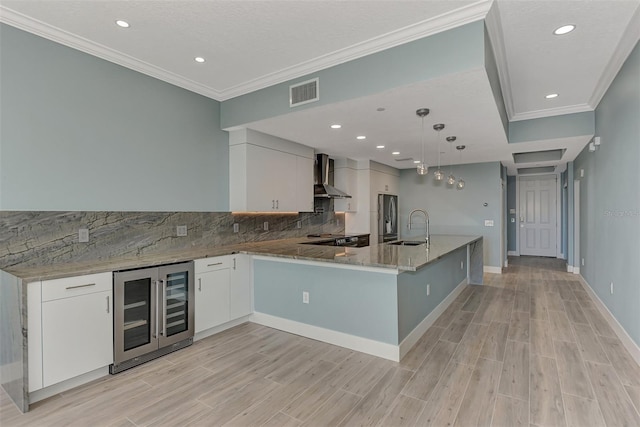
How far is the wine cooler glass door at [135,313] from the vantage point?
265 cm

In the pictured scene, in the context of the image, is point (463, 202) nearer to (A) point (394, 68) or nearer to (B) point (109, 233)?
(A) point (394, 68)

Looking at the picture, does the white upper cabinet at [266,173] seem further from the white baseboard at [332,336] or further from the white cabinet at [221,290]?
the white baseboard at [332,336]

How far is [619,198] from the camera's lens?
10.5 ft

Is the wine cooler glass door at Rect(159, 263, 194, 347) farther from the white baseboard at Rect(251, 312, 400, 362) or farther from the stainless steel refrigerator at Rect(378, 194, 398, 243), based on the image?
the stainless steel refrigerator at Rect(378, 194, 398, 243)

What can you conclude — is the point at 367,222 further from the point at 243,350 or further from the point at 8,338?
the point at 8,338

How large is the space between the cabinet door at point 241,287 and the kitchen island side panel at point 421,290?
1827 millimetres

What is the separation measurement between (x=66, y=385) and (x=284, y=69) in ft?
10.8

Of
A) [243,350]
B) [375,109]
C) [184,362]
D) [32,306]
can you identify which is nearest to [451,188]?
[375,109]

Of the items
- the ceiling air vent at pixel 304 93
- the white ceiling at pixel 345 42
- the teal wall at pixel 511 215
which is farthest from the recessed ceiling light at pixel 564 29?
the teal wall at pixel 511 215

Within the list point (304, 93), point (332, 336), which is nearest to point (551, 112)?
point (304, 93)

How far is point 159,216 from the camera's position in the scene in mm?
3500

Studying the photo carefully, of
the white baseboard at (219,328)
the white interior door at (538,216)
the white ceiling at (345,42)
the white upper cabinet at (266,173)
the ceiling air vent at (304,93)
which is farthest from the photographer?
the white interior door at (538,216)

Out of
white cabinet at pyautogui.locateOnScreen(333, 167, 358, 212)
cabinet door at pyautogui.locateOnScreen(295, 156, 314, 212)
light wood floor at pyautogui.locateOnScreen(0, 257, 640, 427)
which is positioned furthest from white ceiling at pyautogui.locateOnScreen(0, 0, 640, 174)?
light wood floor at pyautogui.locateOnScreen(0, 257, 640, 427)

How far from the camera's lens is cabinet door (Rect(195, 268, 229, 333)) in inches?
129
